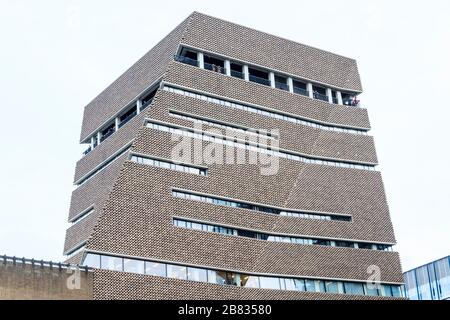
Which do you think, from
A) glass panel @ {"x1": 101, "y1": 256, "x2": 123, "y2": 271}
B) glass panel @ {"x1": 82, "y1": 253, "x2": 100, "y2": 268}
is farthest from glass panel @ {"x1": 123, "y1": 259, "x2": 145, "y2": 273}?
glass panel @ {"x1": 82, "y1": 253, "x2": 100, "y2": 268}

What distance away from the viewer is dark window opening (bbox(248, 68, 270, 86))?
8262 cm

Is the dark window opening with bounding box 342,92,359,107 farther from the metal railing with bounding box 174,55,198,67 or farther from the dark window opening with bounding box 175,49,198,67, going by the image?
the metal railing with bounding box 174,55,198,67

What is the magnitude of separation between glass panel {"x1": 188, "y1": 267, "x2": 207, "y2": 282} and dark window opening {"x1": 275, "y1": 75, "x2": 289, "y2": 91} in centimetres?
2557

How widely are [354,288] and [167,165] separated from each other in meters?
23.5

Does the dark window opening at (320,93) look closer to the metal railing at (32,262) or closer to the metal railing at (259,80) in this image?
the metal railing at (259,80)

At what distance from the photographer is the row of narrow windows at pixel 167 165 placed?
229 ft

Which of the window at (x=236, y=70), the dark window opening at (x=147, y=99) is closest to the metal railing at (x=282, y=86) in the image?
the window at (x=236, y=70)

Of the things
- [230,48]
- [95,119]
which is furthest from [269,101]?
[95,119]

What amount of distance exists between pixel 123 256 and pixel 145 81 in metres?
22.7

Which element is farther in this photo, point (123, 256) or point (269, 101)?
point (269, 101)

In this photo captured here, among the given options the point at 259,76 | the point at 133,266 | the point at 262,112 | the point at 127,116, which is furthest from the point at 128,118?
the point at 133,266

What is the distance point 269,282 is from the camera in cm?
7194

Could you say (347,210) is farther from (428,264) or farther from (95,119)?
(95,119)
